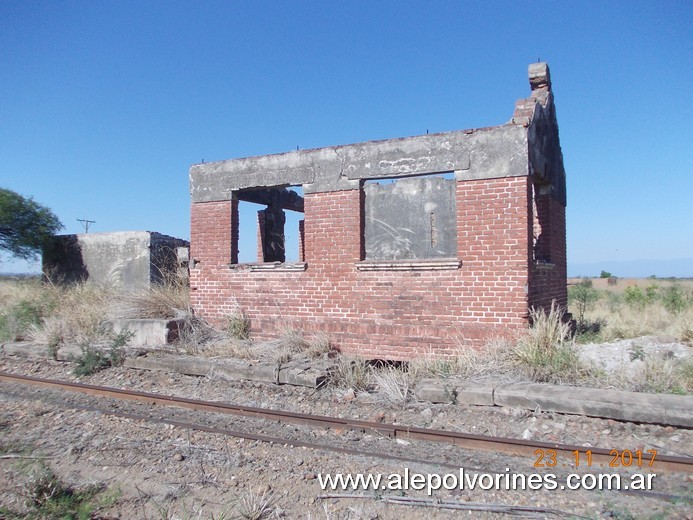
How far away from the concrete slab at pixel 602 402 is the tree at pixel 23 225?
15.8 metres

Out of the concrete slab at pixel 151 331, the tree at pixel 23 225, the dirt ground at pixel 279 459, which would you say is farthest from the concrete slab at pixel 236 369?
the tree at pixel 23 225

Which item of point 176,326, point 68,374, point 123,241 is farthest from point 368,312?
point 123,241

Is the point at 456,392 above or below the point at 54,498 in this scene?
above

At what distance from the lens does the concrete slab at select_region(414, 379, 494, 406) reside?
6276 mm

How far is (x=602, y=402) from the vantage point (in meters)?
5.56

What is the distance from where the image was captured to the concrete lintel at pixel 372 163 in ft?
25.5

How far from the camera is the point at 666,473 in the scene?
4.50m

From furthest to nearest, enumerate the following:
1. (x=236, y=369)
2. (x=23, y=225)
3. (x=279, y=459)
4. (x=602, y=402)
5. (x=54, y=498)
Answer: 1. (x=23, y=225)
2. (x=236, y=369)
3. (x=602, y=402)
4. (x=279, y=459)
5. (x=54, y=498)

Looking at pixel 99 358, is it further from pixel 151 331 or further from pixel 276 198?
pixel 276 198

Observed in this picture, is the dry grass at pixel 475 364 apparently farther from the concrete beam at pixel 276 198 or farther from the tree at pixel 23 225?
the tree at pixel 23 225

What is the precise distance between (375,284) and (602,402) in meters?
4.02

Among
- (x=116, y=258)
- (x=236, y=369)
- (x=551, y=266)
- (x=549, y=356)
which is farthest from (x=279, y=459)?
(x=116, y=258)

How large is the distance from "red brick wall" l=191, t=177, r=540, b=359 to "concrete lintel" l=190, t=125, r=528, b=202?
9.5 inches

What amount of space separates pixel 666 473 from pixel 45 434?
21.9 ft
